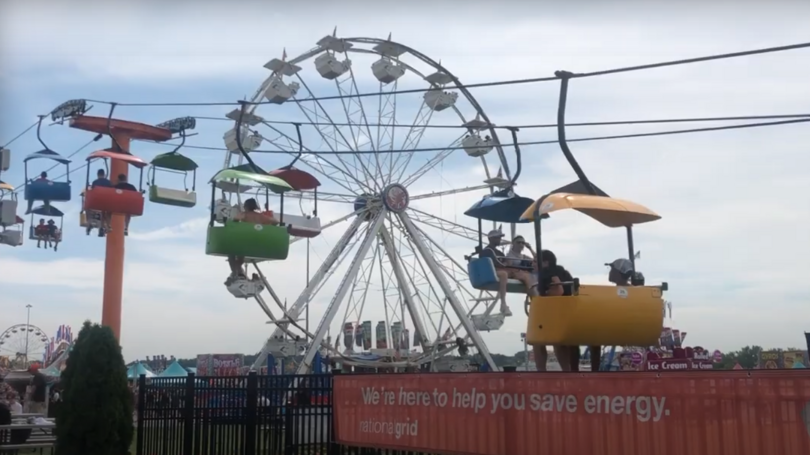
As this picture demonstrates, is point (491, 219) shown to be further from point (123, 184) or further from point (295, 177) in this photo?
A: point (123, 184)

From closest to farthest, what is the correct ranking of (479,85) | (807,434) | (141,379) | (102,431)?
(807,434) → (102,431) → (479,85) → (141,379)

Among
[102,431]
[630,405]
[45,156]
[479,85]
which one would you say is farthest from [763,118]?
[45,156]

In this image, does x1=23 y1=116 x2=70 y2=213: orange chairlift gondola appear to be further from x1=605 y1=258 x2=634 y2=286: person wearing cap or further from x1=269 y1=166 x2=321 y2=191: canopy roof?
x1=605 y1=258 x2=634 y2=286: person wearing cap

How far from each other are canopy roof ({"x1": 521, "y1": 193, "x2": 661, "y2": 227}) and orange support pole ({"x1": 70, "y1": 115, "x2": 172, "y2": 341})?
1313cm

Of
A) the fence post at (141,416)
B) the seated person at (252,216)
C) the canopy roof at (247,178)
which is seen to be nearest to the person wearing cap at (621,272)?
the fence post at (141,416)

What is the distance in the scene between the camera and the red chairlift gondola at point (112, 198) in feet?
56.8

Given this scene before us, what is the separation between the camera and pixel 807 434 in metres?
4.82

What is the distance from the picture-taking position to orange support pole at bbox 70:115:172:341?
20219 millimetres

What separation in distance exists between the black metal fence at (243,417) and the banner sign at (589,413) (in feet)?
2.35

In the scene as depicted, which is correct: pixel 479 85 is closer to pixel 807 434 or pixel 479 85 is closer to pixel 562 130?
pixel 562 130

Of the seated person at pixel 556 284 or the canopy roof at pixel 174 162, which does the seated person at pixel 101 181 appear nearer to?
the canopy roof at pixel 174 162

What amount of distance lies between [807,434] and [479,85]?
6263 mm

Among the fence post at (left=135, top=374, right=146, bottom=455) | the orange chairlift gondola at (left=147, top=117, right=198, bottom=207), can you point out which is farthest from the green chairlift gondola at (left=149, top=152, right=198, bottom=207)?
the fence post at (left=135, top=374, right=146, bottom=455)

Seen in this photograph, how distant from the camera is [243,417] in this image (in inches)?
377
